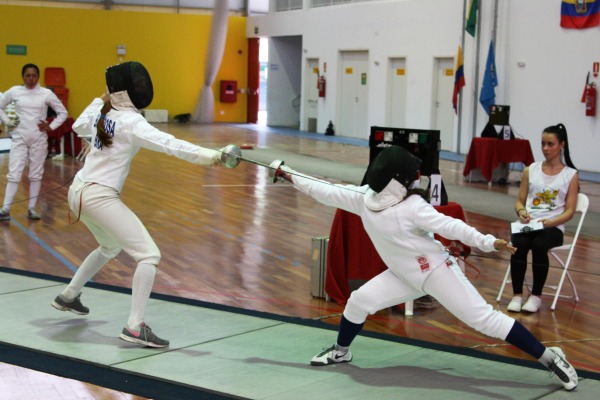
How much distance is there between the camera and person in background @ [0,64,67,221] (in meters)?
8.38

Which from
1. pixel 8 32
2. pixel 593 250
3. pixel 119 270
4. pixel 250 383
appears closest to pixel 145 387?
pixel 250 383

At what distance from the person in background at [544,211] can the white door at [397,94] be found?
13.1 meters

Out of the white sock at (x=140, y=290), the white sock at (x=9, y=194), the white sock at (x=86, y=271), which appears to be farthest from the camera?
the white sock at (x=9, y=194)

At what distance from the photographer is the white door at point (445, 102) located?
56.8 feet

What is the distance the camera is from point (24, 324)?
4848 mm

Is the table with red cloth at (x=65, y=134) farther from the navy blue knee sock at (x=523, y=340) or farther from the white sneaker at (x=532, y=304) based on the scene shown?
the navy blue knee sock at (x=523, y=340)

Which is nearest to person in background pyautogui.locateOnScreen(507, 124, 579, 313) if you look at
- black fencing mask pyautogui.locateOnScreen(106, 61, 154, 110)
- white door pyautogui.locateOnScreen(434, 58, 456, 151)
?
black fencing mask pyautogui.locateOnScreen(106, 61, 154, 110)

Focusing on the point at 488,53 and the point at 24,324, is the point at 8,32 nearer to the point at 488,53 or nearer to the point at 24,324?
the point at 488,53

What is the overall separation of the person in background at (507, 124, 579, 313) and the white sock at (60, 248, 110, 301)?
2649mm

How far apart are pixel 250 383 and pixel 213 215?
5.44 meters

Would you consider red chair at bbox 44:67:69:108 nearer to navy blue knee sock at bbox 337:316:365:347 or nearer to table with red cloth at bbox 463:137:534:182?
table with red cloth at bbox 463:137:534:182

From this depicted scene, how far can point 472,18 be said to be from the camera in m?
15.8

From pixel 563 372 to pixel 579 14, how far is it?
11.3m

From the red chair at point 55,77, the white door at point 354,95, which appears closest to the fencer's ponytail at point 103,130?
the white door at point 354,95
